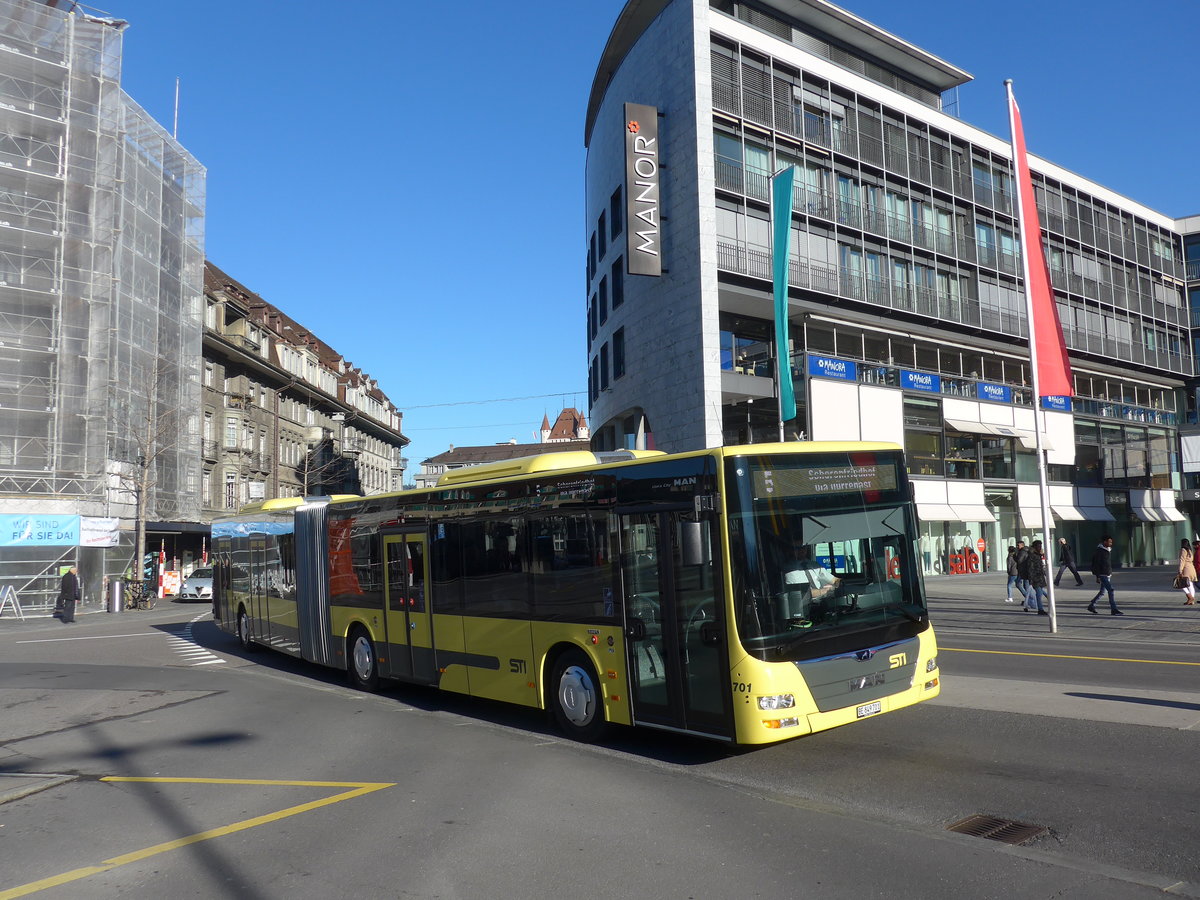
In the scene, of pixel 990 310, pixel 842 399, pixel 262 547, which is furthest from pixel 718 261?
pixel 262 547

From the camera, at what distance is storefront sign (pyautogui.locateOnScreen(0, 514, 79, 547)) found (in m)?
32.2

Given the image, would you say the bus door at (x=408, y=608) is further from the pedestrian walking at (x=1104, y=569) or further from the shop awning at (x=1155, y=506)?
the shop awning at (x=1155, y=506)

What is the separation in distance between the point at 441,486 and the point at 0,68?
30.7m

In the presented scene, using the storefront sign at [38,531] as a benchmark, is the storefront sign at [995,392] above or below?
above

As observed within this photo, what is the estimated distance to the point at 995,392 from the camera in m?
42.0

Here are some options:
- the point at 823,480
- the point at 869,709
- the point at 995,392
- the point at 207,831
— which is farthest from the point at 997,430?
the point at 207,831

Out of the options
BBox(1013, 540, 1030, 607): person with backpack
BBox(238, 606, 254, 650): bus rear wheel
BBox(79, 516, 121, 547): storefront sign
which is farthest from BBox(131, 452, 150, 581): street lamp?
BBox(1013, 540, 1030, 607): person with backpack

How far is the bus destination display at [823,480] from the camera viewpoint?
8.12 m

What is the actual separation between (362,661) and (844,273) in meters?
27.9

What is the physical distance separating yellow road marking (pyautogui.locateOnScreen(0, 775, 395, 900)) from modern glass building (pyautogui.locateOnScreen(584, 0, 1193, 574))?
20.8 m

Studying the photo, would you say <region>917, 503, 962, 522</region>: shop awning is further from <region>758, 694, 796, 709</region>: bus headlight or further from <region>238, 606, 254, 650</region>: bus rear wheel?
<region>758, 694, 796, 709</region>: bus headlight

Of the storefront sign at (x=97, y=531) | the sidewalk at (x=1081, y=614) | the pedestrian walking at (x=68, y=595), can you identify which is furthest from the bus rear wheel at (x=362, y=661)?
the storefront sign at (x=97, y=531)

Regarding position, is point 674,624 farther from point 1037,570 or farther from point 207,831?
point 1037,570

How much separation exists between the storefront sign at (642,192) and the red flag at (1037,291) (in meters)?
15.2
